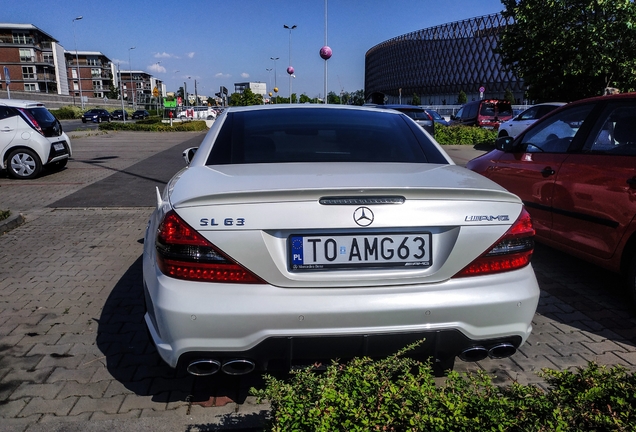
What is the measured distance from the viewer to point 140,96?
134 m

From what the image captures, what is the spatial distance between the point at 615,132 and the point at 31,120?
11.9 meters

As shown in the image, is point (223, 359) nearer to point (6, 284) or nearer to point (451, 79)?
point (6, 284)

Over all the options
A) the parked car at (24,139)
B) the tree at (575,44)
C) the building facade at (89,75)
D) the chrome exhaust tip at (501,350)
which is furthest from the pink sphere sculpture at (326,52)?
the building facade at (89,75)

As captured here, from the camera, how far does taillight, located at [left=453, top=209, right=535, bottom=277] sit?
259cm

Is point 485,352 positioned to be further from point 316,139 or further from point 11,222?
point 11,222

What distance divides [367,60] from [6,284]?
152 metres

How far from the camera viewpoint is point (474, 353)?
2.65 meters

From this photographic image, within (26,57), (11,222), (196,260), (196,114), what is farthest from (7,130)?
(26,57)

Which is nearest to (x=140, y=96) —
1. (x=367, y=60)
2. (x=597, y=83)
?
(x=367, y=60)

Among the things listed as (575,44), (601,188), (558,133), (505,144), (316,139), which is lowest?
(601,188)

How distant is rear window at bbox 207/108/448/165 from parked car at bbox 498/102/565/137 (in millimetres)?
15823

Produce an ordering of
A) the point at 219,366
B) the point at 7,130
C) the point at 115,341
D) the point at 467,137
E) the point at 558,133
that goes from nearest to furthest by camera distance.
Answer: the point at 219,366 → the point at 115,341 → the point at 558,133 → the point at 7,130 → the point at 467,137

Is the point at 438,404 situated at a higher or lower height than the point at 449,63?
lower

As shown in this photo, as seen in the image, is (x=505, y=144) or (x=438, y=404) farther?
(x=505, y=144)
